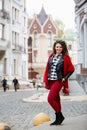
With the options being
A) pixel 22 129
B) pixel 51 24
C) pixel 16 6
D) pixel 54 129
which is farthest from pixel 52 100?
pixel 51 24

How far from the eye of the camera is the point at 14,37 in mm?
50875

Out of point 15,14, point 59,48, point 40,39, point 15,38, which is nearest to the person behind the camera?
point 59,48

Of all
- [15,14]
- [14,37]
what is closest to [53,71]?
[14,37]

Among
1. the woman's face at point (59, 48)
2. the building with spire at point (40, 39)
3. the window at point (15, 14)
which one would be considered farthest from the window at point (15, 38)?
the woman's face at point (59, 48)

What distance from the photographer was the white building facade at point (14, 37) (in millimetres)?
47406

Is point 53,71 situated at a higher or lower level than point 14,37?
lower

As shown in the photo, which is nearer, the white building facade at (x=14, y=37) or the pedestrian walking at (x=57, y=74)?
the pedestrian walking at (x=57, y=74)

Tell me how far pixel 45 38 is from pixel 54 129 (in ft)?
232

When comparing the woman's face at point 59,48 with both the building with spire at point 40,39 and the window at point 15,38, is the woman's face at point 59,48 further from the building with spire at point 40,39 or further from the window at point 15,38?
the building with spire at point 40,39

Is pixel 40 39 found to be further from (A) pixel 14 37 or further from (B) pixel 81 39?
(B) pixel 81 39

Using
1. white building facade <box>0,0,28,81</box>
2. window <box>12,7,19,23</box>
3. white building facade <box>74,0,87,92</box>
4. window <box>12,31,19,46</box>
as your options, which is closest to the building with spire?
white building facade <box>0,0,28,81</box>

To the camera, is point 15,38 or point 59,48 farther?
point 15,38

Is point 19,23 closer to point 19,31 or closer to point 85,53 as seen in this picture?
point 19,31

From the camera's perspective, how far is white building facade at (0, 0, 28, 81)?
47406mm
